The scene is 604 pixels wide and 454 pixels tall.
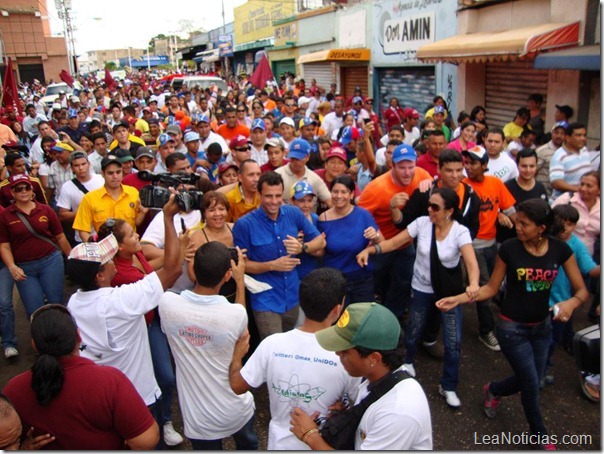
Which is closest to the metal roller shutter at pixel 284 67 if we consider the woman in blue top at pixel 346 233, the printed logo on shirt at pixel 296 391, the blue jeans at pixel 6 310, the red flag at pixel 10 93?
the red flag at pixel 10 93

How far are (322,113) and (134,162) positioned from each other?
21.5 feet

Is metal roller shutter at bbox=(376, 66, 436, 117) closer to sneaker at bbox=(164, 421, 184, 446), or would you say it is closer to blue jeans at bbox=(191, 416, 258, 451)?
sneaker at bbox=(164, 421, 184, 446)

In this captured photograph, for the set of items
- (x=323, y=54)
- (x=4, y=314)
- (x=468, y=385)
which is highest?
(x=323, y=54)

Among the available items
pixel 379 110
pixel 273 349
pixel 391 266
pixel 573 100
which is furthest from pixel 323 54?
pixel 273 349

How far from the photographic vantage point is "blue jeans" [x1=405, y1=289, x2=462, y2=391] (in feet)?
13.4

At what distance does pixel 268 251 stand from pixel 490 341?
248 centimetres

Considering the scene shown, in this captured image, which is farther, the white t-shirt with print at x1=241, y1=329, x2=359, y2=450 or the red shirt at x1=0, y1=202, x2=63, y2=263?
the red shirt at x1=0, y1=202, x2=63, y2=263

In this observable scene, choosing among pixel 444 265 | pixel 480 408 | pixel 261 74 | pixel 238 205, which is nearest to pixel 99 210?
pixel 238 205

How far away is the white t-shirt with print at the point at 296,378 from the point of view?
94.2 inches

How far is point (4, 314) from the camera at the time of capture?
522cm

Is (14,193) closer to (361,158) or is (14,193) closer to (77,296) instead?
(77,296)

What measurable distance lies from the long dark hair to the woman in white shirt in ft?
8.07

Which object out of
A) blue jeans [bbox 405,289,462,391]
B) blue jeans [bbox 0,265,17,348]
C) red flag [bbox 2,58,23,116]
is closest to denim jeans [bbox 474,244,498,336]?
blue jeans [bbox 405,289,462,391]

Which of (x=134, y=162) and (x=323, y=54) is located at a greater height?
(x=323, y=54)
